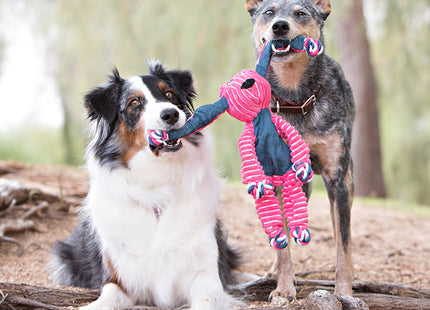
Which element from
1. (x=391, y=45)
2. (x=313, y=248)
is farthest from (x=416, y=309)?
(x=391, y=45)

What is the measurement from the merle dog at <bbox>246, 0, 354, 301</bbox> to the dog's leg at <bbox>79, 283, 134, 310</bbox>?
2.90 ft

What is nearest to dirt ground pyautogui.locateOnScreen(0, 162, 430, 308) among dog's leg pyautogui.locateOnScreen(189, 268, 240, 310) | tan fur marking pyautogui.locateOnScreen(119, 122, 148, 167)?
dog's leg pyautogui.locateOnScreen(189, 268, 240, 310)

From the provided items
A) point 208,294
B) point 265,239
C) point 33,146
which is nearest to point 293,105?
point 208,294

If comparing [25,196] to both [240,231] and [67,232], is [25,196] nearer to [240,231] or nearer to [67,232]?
[67,232]

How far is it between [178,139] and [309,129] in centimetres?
87

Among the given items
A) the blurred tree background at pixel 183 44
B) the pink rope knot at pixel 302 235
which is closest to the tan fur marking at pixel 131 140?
the pink rope knot at pixel 302 235

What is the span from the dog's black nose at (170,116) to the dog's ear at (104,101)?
46 centimetres

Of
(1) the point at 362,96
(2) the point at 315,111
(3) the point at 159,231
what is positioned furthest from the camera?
(1) the point at 362,96

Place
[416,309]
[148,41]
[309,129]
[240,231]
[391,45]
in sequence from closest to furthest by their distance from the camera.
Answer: [416,309]
[309,129]
[240,231]
[148,41]
[391,45]

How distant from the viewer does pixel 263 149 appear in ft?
7.88

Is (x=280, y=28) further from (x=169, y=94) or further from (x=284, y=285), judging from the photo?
(x=284, y=285)

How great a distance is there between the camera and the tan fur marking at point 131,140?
8.63 feet

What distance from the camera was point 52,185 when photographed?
509 centimetres

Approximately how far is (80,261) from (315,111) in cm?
182
